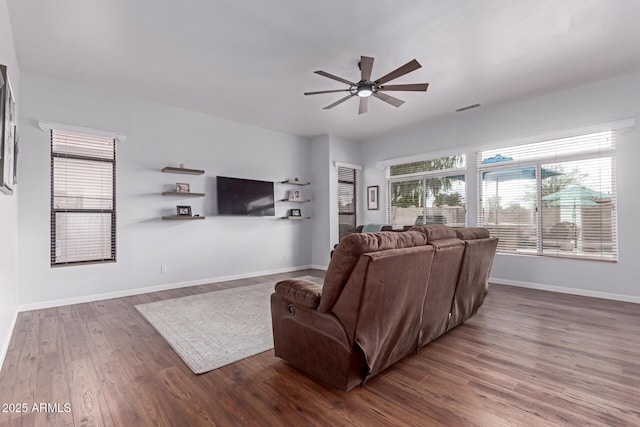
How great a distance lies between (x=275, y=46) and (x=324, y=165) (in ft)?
12.2

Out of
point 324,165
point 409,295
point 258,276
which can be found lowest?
point 258,276

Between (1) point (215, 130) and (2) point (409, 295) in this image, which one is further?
(1) point (215, 130)

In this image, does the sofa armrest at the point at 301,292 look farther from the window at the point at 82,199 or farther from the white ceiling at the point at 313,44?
the window at the point at 82,199

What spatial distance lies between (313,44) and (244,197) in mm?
3336

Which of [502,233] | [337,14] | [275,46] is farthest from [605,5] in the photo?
[502,233]

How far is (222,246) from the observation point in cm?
578

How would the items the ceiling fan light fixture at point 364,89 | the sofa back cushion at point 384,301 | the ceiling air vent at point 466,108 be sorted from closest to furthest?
the sofa back cushion at point 384,301
the ceiling fan light fixture at point 364,89
the ceiling air vent at point 466,108

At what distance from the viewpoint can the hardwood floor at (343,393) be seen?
1.78 m

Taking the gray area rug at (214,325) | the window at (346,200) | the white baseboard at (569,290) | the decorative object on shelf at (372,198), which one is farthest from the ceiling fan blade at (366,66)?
the white baseboard at (569,290)

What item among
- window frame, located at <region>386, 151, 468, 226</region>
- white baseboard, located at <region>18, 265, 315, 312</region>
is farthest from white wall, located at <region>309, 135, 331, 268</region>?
window frame, located at <region>386, 151, 468, 226</region>

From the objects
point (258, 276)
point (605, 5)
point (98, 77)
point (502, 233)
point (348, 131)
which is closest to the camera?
point (605, 5)

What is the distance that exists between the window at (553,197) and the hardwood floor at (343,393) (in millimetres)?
Result: 1800

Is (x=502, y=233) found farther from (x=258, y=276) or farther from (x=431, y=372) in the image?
(x=258, y=276)

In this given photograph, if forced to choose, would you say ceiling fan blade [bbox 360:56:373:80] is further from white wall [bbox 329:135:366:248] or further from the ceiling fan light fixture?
white wall [bbox 329:135:366:248]
